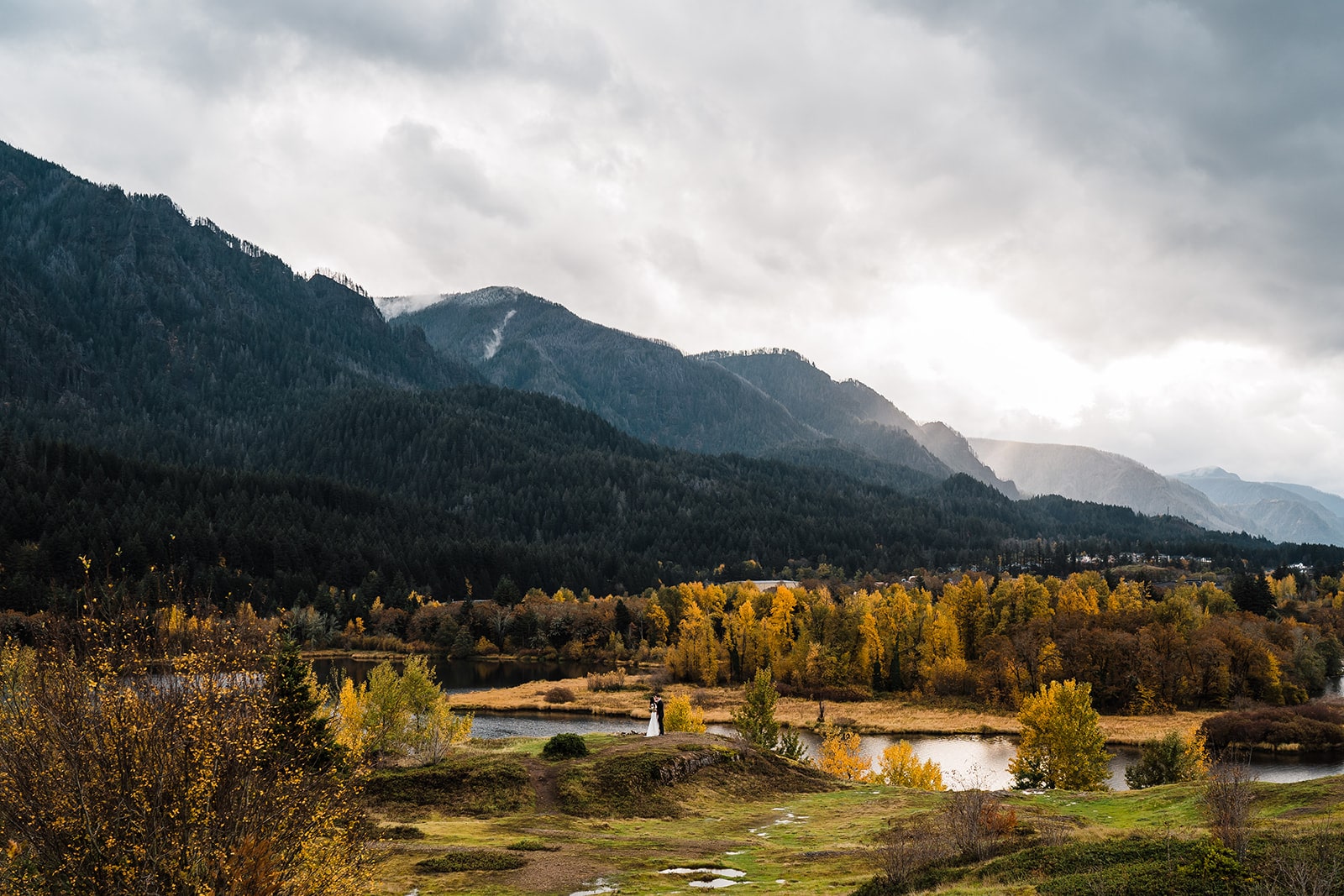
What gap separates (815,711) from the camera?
100m

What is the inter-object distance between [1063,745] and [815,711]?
46130 mm

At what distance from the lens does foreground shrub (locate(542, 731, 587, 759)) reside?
43.4 metres

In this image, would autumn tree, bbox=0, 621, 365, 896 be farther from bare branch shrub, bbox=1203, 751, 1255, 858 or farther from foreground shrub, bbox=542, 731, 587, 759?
foreground shrub, bbox=542, 731, 587, 759

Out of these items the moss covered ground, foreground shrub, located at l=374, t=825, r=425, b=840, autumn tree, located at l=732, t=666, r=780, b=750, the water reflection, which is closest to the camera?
the moss covered ground

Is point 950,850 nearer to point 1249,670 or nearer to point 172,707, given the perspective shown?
point 172,707

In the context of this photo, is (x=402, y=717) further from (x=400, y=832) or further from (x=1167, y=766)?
(x=1167, y=766)

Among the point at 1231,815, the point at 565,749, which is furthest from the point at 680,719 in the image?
the point at 1231,815

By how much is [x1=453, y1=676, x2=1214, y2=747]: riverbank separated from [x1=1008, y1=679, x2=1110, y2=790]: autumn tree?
28.6 m

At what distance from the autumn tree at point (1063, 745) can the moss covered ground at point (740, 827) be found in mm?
18235

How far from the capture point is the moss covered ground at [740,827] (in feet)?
63.9

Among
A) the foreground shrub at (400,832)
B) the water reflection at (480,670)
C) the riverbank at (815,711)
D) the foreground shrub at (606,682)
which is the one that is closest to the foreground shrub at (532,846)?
the foreground shrub at (400,832)

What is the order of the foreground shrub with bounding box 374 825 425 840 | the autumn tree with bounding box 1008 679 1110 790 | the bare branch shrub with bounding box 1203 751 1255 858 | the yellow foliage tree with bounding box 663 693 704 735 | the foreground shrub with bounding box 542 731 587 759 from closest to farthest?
1. the bare branch shrub with bounding box 1203 751 1255 858
2. the foreground shrub with bounding box 374 825 425 840
3. the foreground shrub with bounding box 542 731 587 759
4. the autumn tree with bounding box 1008 679 1110 790
5. the yellow foliage tree with bounding box 663 693 704 735

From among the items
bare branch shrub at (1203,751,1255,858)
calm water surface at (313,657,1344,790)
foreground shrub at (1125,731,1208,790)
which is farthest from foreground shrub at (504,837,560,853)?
foreground shrub at (1125,731,1208,790)

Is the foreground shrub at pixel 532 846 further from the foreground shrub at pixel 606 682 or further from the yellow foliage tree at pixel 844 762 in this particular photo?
the foreground shrub at pixel 606 682
